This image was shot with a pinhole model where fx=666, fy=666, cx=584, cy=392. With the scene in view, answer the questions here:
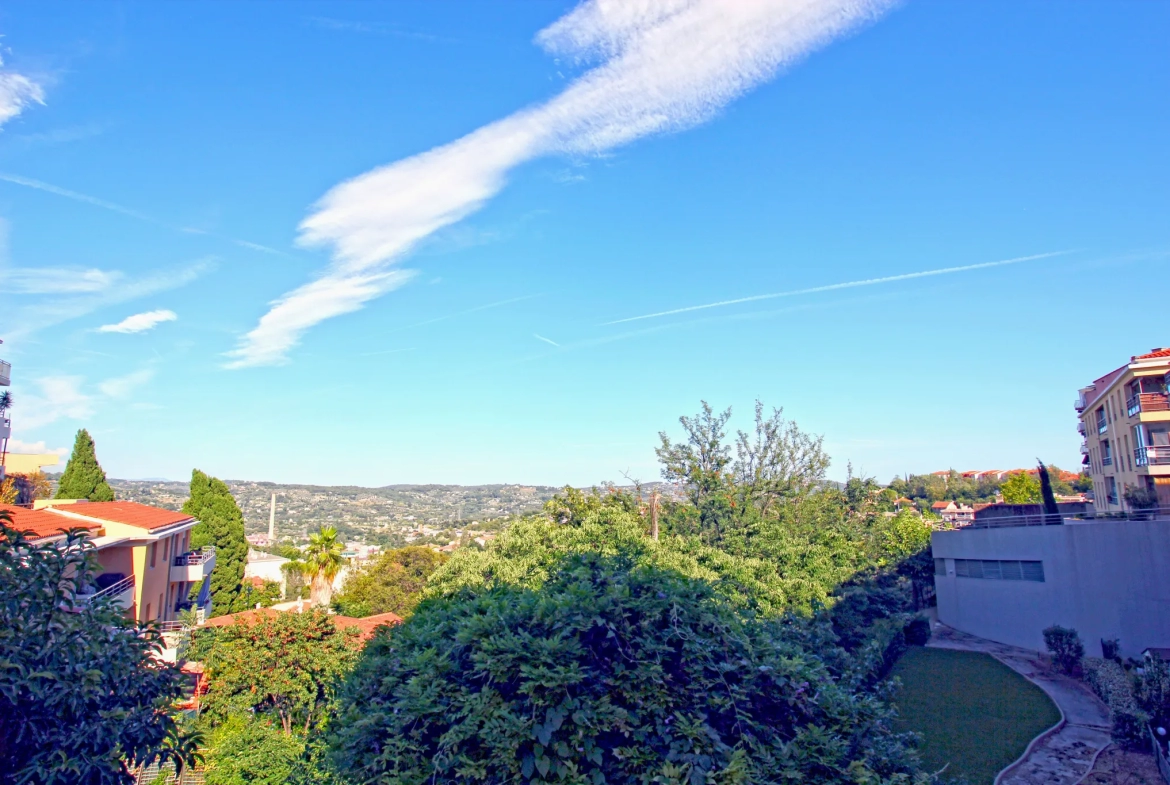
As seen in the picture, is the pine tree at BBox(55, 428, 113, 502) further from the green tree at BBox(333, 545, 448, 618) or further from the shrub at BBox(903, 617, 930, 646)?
the shrub at BBox(903, 617, 930, 646)

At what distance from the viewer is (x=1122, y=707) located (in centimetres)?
1398

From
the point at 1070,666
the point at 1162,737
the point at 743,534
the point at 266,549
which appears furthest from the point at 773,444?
the point at 266,549

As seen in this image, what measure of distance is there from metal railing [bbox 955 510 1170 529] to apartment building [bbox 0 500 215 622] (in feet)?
95.7

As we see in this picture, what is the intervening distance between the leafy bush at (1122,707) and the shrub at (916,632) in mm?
7161

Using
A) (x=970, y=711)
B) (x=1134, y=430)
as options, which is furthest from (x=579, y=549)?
(x=1134, y=430)

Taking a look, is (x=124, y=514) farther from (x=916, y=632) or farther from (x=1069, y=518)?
(x=1069, y=518)

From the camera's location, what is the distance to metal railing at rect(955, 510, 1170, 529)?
2150 cm

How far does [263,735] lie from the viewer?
14.1m

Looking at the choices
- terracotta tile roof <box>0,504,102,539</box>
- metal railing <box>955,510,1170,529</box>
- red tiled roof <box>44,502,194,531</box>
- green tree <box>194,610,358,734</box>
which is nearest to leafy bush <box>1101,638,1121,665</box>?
metal railing <box>955,510,1170,529</box>

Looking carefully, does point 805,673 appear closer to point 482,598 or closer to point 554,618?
point 554,618

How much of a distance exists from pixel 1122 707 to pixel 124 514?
29843mm

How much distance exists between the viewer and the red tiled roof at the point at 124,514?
22220 millimetres

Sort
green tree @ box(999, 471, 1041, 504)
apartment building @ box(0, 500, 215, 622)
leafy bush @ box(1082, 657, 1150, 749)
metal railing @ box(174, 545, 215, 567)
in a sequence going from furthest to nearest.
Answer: green tree @ box(999, 471, 1041, 504)
metal railing @ box(174, 545, 215, 567)
apartment building @ box(0, 500, 215, 622)
leafy bush @ box(1082, 657, 1150, 749)

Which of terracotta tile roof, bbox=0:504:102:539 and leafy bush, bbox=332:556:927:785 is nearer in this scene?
leafy bush, bbox=332:556:927:785
